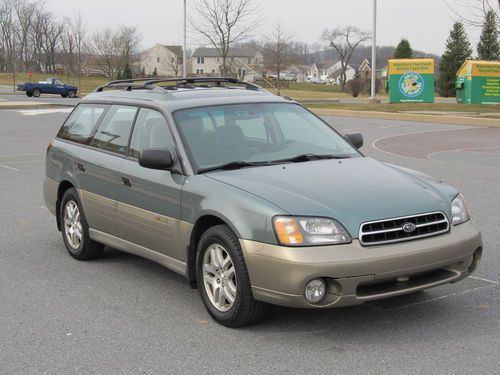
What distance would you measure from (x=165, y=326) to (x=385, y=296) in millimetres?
1501

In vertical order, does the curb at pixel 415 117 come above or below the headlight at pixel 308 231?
below

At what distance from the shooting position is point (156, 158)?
4.89 meters

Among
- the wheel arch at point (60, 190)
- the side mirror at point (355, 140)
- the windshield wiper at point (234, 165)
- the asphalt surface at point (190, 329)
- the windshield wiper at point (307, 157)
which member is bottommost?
the asphalt surface at point (190, 329)

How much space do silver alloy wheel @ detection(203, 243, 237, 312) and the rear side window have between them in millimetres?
2341

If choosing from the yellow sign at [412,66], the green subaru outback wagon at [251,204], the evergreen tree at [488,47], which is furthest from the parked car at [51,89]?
the green subaru outback wagon at [251,204]

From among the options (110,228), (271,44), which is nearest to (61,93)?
(271,44)

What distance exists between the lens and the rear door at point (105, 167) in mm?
5719

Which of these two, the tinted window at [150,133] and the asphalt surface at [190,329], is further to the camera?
the tinted window at [150,133]

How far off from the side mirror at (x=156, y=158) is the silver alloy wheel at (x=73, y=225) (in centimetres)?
170

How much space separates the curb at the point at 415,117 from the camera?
80.1ft

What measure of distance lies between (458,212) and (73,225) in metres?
3.66

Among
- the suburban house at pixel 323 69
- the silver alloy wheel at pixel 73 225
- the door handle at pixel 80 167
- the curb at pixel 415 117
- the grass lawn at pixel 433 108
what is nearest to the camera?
the door handle at pixel 80 167

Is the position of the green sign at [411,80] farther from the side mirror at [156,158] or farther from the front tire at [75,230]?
the side mirror at [156,158]

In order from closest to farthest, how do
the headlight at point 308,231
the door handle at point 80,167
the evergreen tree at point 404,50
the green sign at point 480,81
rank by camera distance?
the headlight at point 308,231 < the door handle at point 80,167 < the green sign at point 480,81 < the evergreen tree at point 404,50
